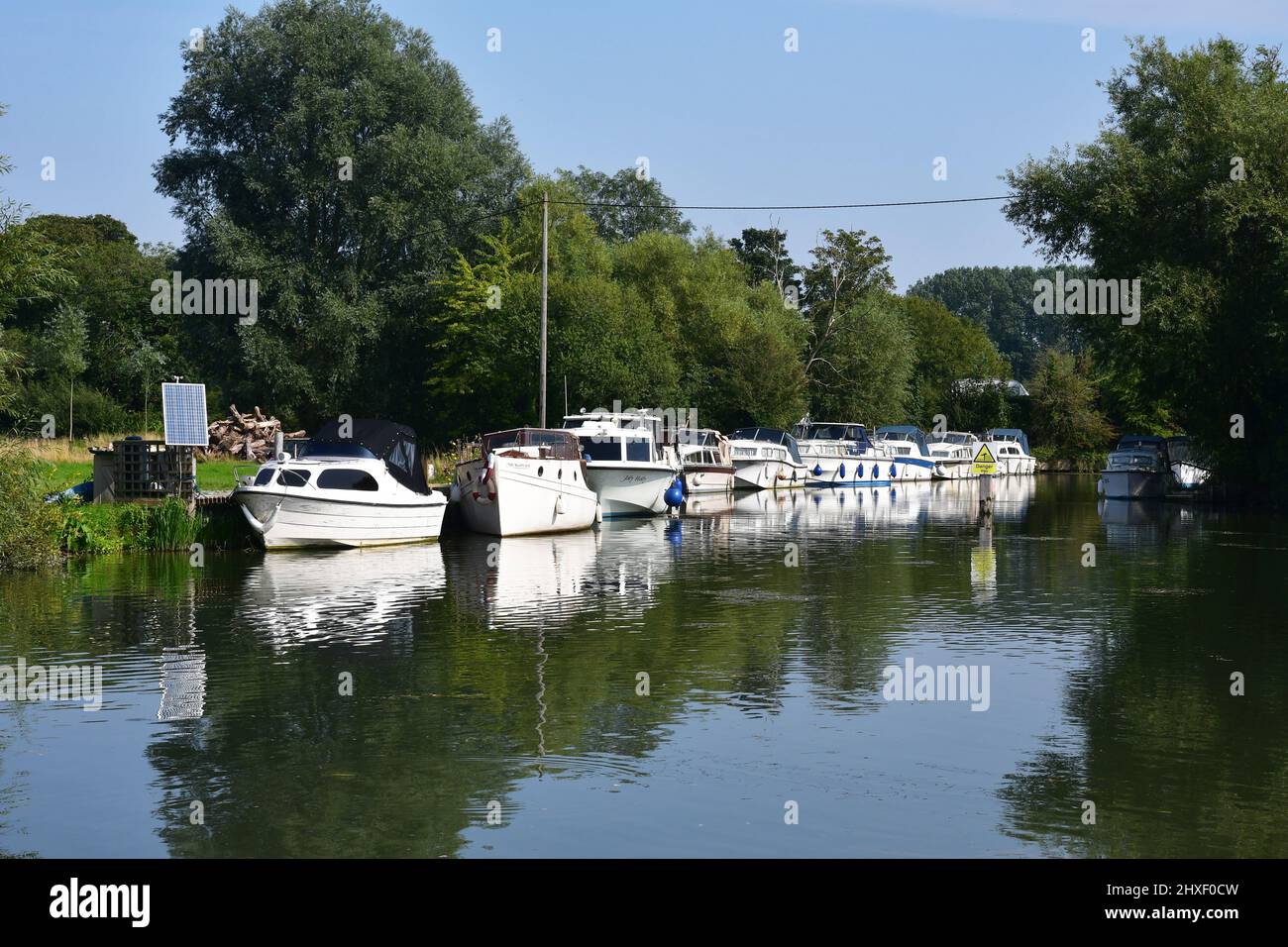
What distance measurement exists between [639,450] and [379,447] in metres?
11.5

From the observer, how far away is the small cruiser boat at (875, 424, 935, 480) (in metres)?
71.8

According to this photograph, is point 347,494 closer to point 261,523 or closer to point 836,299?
point 261,523

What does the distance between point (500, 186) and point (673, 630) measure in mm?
43209

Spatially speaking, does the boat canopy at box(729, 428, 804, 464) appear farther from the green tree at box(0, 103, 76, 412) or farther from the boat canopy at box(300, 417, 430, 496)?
the green tree at box(0, 103, 76, 412)

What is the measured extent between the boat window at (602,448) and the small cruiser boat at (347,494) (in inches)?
353

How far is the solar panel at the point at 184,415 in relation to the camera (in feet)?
101

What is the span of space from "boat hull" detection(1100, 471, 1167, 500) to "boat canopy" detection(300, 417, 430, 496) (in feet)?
99.5

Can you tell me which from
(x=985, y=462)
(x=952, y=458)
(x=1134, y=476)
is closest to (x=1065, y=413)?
(x=952, y=458)

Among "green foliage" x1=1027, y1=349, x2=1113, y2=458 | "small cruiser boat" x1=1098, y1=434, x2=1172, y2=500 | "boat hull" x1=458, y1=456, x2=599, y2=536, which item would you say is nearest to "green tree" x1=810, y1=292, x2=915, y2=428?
"green foliage" x1=1027, y1=349, x2=1113, y2=458

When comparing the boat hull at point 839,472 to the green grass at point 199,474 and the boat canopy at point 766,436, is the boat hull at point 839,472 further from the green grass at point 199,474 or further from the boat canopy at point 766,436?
the green grass at point 199,474

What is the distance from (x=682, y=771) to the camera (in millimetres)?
11664

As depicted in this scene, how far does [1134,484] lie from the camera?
52.2 m

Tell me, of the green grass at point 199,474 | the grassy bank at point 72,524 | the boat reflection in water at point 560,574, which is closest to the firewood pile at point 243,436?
the green grass at point 199,474

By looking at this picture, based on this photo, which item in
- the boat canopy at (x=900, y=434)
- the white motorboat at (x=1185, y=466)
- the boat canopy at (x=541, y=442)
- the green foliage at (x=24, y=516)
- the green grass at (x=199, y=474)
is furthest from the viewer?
the boat canopy at (x=900, y=434)
